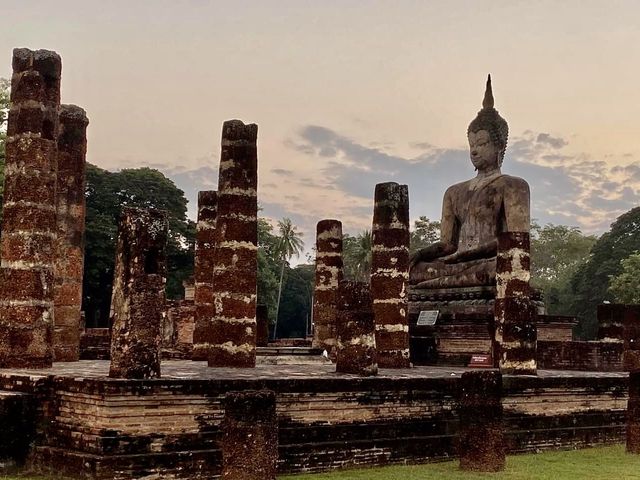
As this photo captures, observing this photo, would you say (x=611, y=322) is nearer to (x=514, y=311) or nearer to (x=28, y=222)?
(x=514, y=311)

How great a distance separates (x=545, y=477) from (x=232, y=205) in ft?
21.9

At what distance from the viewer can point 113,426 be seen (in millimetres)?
8695

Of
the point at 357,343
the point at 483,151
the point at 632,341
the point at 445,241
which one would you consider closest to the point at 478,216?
the point at 445,241

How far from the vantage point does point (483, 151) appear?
21.1 m

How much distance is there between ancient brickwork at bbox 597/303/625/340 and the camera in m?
20.1

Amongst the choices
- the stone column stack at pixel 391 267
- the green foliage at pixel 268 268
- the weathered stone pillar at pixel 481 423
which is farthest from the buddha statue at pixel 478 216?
the green foliage at pixel 268 268

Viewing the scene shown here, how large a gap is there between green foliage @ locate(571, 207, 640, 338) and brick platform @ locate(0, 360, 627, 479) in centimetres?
3576

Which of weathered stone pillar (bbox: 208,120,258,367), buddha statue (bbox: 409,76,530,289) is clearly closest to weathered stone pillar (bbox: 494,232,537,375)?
weathered stone pillar (bbox: 208,120,258,367)

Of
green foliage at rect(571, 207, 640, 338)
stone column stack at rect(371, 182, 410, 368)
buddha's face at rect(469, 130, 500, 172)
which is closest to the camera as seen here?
stone column stack at rect(371, 182, 410, 368)

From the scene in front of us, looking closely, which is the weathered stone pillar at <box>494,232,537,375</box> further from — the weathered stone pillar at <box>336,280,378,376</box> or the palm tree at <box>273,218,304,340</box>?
the palm tree at <box>273,218,304,340</box>

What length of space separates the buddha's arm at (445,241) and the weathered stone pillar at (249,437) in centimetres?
1310

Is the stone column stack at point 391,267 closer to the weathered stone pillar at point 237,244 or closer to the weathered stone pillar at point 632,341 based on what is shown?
the weathered stone pillar at point 237,244

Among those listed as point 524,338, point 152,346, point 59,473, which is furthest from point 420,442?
point 59,473

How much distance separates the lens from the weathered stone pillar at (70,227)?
15188 millimetres
